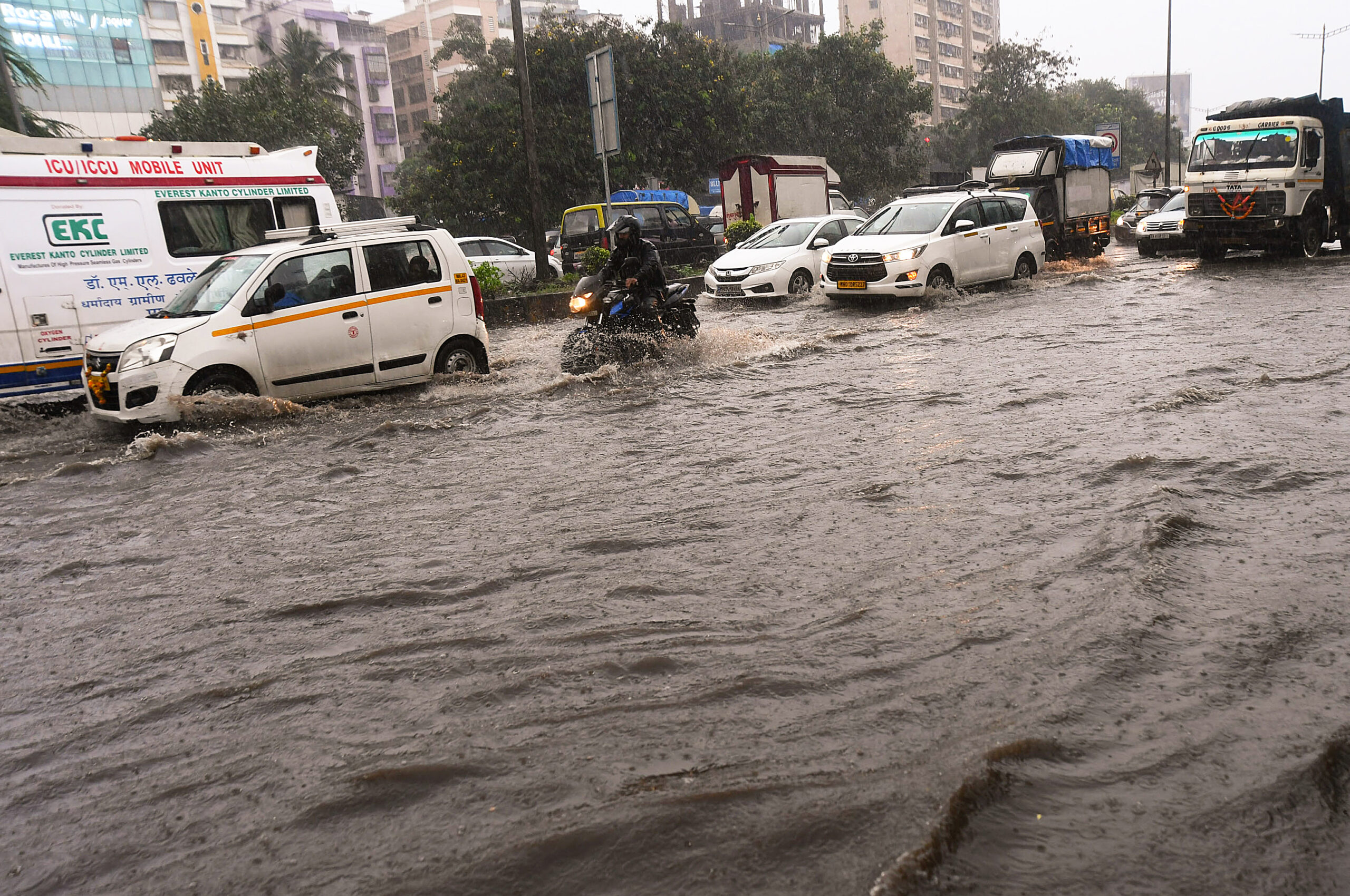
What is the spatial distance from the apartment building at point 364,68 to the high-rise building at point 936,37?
42827 millimetres

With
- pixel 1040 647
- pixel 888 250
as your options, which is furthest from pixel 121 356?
pixel 888 250

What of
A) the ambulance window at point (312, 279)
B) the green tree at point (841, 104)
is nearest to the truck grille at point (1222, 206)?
the ambulance window at point (312, 279)

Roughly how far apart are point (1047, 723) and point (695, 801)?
1.08m

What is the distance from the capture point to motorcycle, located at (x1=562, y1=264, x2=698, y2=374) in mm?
10445

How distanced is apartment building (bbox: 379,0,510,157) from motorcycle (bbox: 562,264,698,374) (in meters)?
76.6

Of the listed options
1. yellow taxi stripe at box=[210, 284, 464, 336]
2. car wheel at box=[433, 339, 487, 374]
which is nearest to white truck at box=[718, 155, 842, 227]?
car wheel at box=[433, 339, 487, 374]

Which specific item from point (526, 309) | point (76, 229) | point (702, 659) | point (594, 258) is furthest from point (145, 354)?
point (594, 258)

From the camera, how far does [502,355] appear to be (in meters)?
12.5

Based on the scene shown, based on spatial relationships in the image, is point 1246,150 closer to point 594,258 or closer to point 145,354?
point 594,258

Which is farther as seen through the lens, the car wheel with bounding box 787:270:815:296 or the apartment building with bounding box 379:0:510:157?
the apartment building with bounding box 379:0:510:157

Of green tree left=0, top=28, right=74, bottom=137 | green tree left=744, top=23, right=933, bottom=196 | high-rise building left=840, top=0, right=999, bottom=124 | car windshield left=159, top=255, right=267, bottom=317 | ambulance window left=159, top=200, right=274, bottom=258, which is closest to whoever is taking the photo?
car windshield left=159, top=255, right=267, bottom=317

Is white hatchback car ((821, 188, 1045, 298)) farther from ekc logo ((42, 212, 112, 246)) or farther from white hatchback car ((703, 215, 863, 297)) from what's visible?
ekc logo ((42, 212, 112, 246))

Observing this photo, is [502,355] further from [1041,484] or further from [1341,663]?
[1341,663]

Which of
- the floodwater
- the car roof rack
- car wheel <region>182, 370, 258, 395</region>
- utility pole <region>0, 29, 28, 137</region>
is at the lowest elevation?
the floodwater
